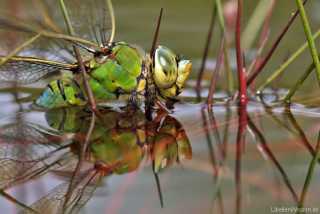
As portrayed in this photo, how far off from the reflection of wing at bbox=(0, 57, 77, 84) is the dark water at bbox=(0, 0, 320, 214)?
86 millimetres

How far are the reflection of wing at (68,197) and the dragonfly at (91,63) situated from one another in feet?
1.90

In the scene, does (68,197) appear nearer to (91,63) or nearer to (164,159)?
(164,159)

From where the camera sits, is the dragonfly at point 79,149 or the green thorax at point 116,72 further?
the green thorax at point 116,72

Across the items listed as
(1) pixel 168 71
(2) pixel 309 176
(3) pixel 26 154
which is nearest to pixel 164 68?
(1) pixel 168 71

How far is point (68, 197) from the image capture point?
1581mm

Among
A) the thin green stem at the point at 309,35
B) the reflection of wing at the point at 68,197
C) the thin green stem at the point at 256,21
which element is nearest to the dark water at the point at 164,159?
the reflection of wing at the point at 68,197

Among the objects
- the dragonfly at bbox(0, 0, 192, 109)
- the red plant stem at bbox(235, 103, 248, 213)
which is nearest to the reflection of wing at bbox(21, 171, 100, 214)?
the red plant stem at bbox(235, 103, 248, 213)

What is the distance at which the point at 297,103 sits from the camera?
94.0 inches

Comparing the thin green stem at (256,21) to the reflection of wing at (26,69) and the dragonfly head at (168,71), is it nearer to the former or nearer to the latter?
the dragonfly head at (168,71)

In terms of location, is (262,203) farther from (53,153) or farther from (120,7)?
(120,7)

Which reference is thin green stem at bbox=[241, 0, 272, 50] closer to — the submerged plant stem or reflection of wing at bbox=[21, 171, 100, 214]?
the submerged plant stem

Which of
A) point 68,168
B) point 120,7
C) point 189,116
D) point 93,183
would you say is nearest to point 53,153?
point 68,168

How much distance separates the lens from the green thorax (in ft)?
7.66

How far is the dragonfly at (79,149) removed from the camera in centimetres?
164
